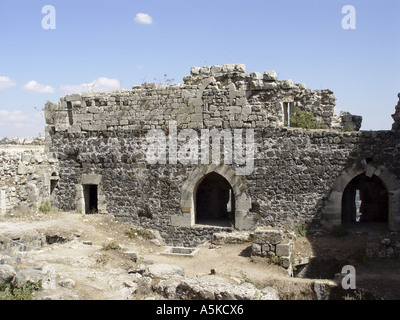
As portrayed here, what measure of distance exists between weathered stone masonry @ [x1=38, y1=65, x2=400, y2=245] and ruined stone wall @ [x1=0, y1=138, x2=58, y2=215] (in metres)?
0.52

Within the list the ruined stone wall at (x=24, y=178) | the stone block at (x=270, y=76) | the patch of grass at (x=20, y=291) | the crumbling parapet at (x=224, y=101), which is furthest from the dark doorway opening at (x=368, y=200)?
the patch of grass at (x=20, y=291)

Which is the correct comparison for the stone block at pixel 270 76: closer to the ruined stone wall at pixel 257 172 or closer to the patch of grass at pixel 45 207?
the ruined stone wall at pixel 257 172

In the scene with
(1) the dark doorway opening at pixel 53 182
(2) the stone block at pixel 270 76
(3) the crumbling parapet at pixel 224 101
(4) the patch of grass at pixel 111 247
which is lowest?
(4) the patch of grass at pixel 111 247

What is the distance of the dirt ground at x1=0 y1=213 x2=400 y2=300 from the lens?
334 inches

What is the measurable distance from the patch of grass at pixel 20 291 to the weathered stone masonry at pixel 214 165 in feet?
21.0

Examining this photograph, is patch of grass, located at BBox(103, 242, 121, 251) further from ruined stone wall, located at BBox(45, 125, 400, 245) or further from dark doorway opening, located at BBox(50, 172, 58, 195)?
dark doorway opening, located at BBox(50, 172, 58, 195)

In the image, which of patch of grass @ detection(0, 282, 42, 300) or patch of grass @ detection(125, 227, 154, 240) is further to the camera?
patch of grass @ detection(125, 227, 154, 240)

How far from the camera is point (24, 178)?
45.3 feet

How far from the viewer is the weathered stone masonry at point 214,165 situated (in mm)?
12172

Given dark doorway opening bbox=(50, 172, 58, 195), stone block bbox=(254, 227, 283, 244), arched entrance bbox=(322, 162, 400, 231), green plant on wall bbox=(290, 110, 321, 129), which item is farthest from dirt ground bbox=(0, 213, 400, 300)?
green plant on wall bbox=(290, 110, 321, 129)

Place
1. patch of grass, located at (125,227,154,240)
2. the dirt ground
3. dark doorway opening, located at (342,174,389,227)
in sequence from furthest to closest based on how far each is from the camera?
dark doorway opening, located at (342,174,389,227), patch of grass, located at (125,227,154,240), the dirt ground

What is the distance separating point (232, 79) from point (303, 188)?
3.89m
